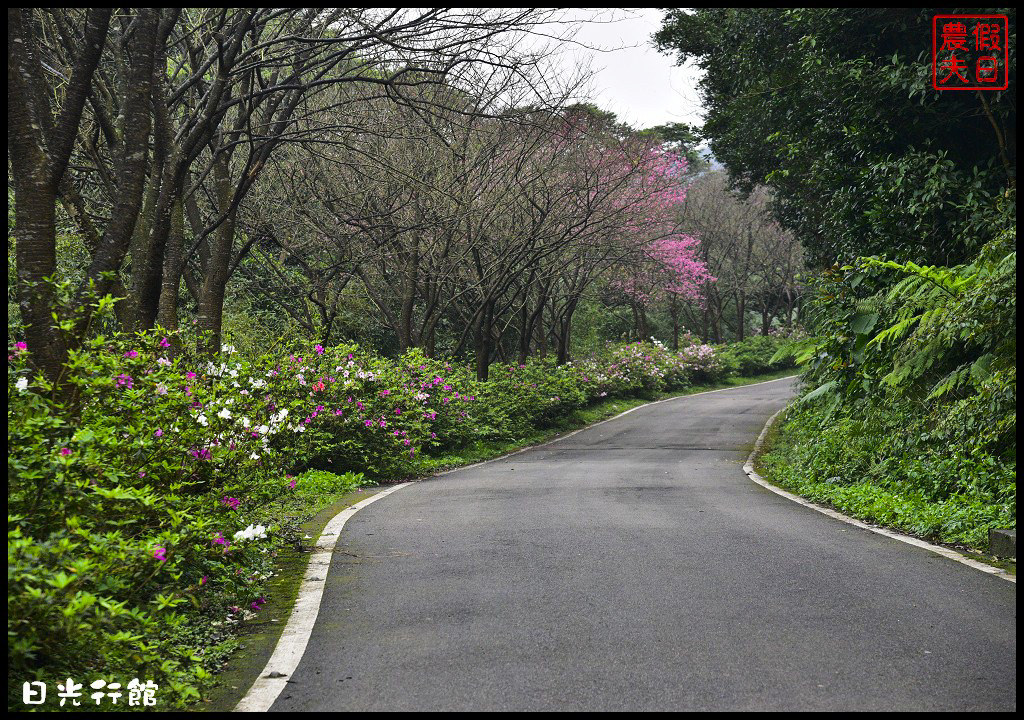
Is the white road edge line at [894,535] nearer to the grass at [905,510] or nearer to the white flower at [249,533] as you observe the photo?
the grass at [905,510]

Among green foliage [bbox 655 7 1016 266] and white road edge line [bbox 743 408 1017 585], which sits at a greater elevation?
green foliage [bbox 655 7 1016 266]

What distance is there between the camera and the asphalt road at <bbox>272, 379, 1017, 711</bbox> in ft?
14.9

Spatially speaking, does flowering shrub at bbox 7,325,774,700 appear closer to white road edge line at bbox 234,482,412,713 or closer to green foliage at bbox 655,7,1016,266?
white road edge line at bbox 234,482,412,713

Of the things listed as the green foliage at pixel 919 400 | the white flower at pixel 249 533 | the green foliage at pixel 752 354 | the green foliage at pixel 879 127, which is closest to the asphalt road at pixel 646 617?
the white flower at pixel 249 533

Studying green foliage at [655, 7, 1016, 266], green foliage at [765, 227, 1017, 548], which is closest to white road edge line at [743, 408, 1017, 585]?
green foliage at [765, 227, 1017, 548]

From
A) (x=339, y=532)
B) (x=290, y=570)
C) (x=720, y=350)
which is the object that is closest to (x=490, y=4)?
(x=339, y=532)

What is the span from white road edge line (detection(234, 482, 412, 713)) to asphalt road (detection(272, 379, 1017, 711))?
9 centimetres

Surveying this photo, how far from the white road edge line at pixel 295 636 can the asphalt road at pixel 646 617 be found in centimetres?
9

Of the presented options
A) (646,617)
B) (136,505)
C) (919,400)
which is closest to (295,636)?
(136,505)

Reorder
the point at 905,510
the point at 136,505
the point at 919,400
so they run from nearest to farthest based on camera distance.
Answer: the point at 136,505
the point at 905,510
the point at 919,400

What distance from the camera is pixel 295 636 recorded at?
5.68 meters

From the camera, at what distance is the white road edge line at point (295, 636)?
459cm

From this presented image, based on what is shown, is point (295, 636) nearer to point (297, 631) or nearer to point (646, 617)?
point (297, 631)

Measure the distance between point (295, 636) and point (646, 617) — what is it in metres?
2.18
